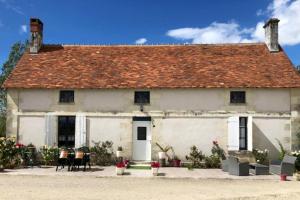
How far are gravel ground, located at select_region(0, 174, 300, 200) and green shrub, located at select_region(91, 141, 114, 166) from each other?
3.93 meters

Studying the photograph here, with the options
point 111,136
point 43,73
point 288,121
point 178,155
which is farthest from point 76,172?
point 288,121

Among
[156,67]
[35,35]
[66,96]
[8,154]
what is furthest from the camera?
[35,35]

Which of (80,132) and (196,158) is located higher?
(80,132)

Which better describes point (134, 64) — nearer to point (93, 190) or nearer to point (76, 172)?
point (76, 172)

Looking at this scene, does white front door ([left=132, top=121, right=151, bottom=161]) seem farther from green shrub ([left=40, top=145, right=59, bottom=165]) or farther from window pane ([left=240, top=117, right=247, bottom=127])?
window pane ([left=240, top=117, right=247, bottom=127])

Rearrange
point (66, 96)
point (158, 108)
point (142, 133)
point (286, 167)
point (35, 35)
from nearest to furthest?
point (286, 167) < point (158, 108) < point (142, 133) < point (66, 96) < point (35, 35)

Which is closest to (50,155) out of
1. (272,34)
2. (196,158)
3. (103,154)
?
(103,154)

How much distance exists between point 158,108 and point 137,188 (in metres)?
6.94

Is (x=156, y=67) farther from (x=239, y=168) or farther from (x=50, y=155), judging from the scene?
(x=239, y=168)

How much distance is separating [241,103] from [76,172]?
846cm

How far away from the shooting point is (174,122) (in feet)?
58.6

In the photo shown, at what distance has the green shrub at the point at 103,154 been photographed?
17.6m

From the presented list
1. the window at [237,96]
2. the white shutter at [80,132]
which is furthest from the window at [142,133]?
the window at [237,96]

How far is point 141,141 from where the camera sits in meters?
18.1
